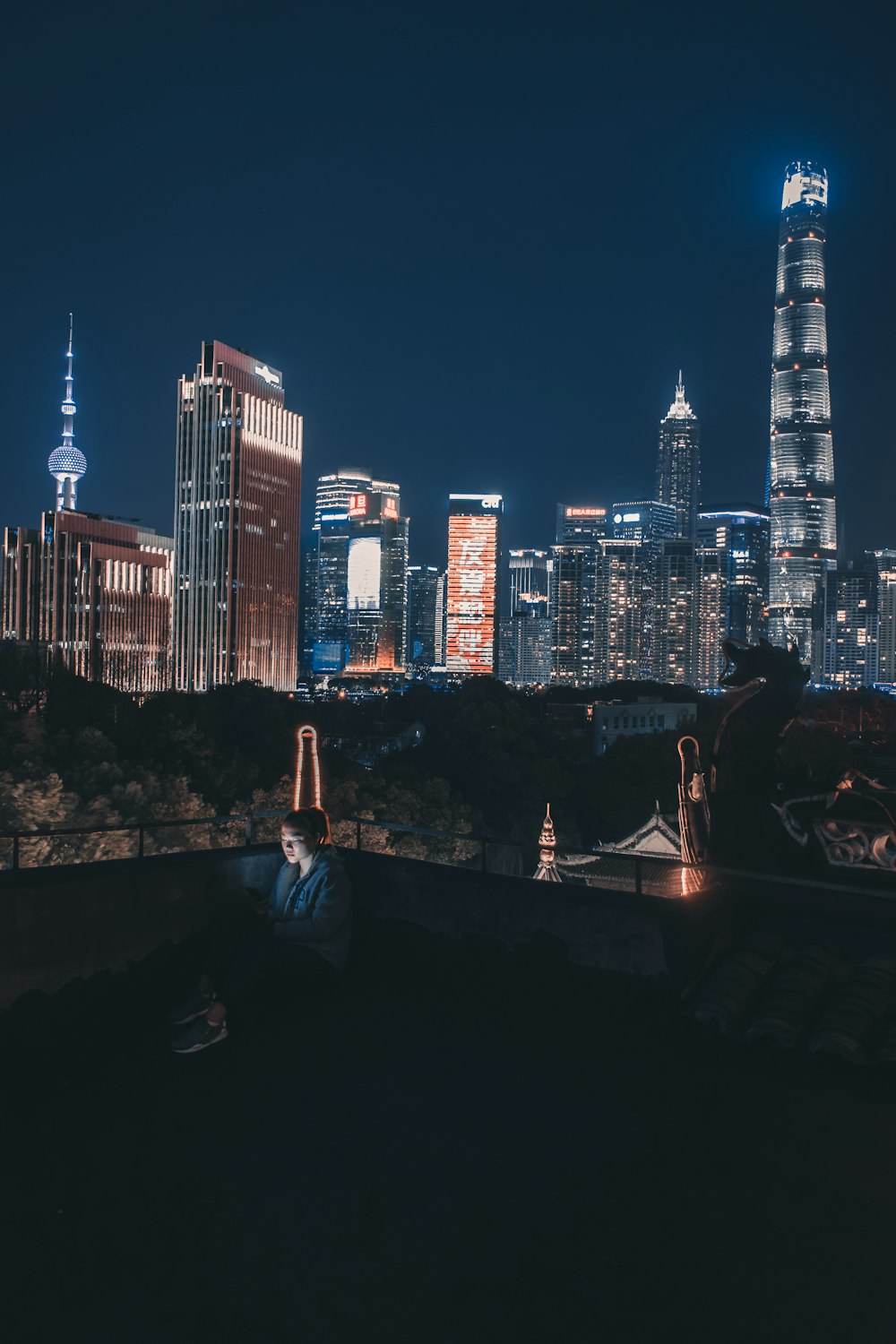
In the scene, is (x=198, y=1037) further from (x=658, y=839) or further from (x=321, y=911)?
(x=658, y=839)

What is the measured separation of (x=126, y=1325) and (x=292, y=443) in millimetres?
160466

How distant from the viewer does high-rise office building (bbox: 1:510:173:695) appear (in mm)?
124438

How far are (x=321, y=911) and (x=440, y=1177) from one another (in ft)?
7.65

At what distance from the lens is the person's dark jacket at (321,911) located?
6461 mm

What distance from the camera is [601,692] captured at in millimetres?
110875

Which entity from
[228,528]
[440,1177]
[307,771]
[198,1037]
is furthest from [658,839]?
[228,528]

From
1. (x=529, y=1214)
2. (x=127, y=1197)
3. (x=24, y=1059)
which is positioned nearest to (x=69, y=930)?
(x=24, y=1059)

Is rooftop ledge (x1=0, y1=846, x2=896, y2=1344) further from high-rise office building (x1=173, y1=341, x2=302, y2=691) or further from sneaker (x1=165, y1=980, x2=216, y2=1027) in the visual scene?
high-rise office building (x1=173, y1=341, x2=302, y2=691)

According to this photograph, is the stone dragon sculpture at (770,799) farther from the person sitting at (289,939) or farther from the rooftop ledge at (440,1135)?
the person sitting at (289,939)

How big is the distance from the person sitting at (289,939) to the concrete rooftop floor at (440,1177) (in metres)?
0.21

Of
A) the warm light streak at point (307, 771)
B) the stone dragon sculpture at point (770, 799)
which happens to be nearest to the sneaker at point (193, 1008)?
the warm light streak at point (307, 771)

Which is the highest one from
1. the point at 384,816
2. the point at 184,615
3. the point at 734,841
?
the point at 184,615

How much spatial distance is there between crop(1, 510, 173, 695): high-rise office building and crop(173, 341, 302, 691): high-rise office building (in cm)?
1292

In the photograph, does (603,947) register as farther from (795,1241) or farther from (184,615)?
(184,615)
